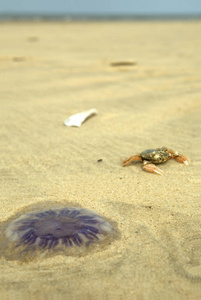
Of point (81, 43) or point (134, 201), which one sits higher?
point (134, 201)

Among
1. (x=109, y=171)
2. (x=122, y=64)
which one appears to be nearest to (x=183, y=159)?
(x=109, y=171)

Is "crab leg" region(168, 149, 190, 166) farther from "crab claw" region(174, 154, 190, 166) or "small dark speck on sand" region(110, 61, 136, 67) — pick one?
"small dark speck on sand" region(110, 61, 136, 67)

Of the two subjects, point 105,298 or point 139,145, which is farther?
point 139,145

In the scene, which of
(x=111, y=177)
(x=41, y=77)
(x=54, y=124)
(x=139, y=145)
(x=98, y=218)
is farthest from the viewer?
(x=41, y=77)

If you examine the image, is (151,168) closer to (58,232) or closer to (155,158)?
(155,158)

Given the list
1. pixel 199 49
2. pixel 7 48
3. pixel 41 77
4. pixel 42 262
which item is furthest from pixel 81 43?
pixel 42 262

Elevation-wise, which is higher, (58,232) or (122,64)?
(58,232)

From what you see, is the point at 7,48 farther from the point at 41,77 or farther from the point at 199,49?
the point at 199,49

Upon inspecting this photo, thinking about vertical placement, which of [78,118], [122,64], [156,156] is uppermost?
[156,156]
